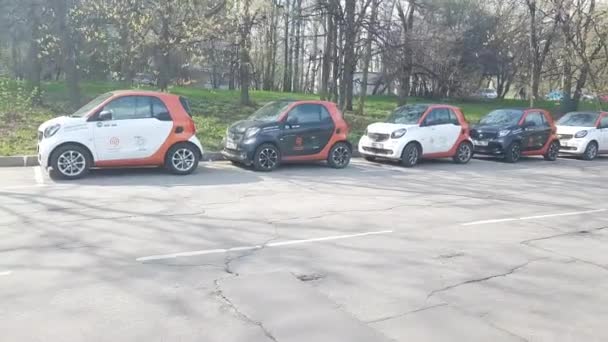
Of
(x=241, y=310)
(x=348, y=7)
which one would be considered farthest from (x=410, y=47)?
(x=241, y=310)

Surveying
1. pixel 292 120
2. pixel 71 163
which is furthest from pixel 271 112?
pixel 71 163

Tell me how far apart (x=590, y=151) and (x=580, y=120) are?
5.11 feet

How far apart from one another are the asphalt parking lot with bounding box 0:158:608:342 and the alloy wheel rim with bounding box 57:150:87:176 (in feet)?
1.08

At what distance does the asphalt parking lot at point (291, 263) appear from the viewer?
4.31 m

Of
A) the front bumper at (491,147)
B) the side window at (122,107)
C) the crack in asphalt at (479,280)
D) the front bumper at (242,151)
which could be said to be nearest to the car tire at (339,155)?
the front bumper at (242,151)

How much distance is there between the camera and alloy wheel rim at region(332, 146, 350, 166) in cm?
1368

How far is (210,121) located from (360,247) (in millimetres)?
13478

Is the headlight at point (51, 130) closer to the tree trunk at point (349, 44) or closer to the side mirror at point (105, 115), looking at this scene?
the side mirror at point (105, 115)

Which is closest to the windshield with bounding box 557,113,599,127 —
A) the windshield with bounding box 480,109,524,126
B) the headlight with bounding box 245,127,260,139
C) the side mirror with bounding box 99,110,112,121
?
the windshield with bounding box 480,109,524,126

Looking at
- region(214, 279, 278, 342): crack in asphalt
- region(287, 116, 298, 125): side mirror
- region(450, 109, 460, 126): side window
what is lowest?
region(214, 279, 278, 342): crack in asphalt

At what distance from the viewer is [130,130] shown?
35.8 ft

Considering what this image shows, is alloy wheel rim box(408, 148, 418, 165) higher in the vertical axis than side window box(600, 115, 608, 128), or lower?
lower

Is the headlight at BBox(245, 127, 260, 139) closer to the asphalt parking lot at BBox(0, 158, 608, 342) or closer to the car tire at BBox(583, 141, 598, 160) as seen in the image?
the asphalt parking lot at BBox(0, 158, 608, 342)

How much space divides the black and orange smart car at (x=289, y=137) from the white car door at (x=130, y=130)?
2.01 metres
